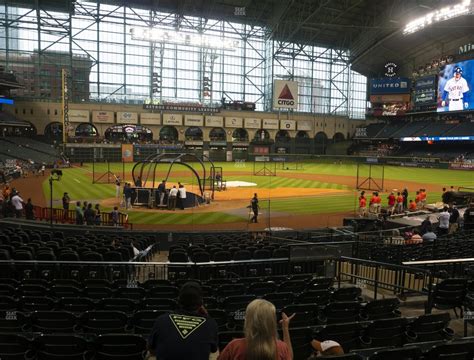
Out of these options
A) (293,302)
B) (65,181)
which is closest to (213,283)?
(293,302)

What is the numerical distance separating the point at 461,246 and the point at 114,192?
100ft

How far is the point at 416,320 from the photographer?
20.9 feet

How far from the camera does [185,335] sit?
3.78m

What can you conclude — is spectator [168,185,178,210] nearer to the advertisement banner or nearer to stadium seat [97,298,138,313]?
the advertisement banner

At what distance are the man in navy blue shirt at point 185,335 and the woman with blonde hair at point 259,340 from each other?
0.41m

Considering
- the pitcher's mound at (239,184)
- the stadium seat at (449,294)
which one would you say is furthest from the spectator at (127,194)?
the stadium seat at (449,294)

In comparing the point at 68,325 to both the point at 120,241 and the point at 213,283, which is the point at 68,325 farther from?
the point at 120,241

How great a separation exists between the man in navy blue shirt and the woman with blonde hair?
1.35ft

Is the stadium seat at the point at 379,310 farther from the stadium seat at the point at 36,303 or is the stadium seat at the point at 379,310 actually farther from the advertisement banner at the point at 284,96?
the advertisement banner at the point at 284,96

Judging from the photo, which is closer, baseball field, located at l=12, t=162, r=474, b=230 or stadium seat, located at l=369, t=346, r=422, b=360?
stadium seat, located at l=369, t=346, r=422, b=360

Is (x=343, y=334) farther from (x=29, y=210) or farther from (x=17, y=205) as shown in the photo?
(x=17, y=205)

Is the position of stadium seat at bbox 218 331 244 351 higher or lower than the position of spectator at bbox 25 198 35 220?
higher

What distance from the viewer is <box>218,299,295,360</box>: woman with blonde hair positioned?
10.4 ft

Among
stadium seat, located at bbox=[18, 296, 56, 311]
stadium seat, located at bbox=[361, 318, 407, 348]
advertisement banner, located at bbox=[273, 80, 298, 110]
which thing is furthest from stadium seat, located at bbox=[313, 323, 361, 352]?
advertisement banner, located at bbox=[273, 80, 298, 110]
